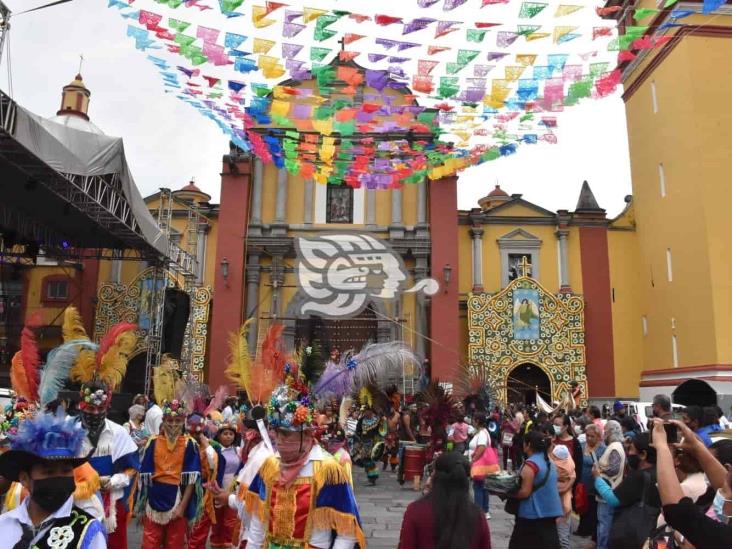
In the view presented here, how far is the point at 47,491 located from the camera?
2.73m

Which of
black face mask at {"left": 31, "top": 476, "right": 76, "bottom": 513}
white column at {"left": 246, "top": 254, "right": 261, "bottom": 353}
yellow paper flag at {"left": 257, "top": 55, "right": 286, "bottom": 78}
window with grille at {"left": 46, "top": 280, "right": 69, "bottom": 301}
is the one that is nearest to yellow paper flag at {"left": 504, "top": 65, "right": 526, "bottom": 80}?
yellow paper flag at {"left": 257, "top": 55, "right": 286, "bottom": 78}

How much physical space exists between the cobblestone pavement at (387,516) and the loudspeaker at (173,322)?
8.03 metres

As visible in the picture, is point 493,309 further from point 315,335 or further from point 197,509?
point 197,509

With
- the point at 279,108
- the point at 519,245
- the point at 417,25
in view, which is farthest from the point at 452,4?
the point at 519,245

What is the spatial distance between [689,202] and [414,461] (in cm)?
1271

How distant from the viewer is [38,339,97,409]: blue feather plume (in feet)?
22.1

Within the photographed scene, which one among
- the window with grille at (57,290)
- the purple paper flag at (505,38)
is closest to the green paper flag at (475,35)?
the purple paper flag at (505,38)

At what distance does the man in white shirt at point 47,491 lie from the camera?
8.64 feet

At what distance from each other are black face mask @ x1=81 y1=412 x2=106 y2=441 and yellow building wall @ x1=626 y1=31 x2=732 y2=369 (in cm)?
1714

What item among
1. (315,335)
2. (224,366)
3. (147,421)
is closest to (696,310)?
(315,335)

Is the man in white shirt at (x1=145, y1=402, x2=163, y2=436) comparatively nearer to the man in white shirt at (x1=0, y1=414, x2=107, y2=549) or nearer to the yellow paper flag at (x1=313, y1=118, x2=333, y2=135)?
the man in white shirt at (x1=0, y1=414, x2=107, y2=549)

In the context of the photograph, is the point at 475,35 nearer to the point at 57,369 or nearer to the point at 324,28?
the point at 324,28

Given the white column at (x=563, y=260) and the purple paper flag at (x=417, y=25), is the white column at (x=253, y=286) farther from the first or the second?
the purple paper flag at (x=417, y=25)

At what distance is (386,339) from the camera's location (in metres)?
21.2
